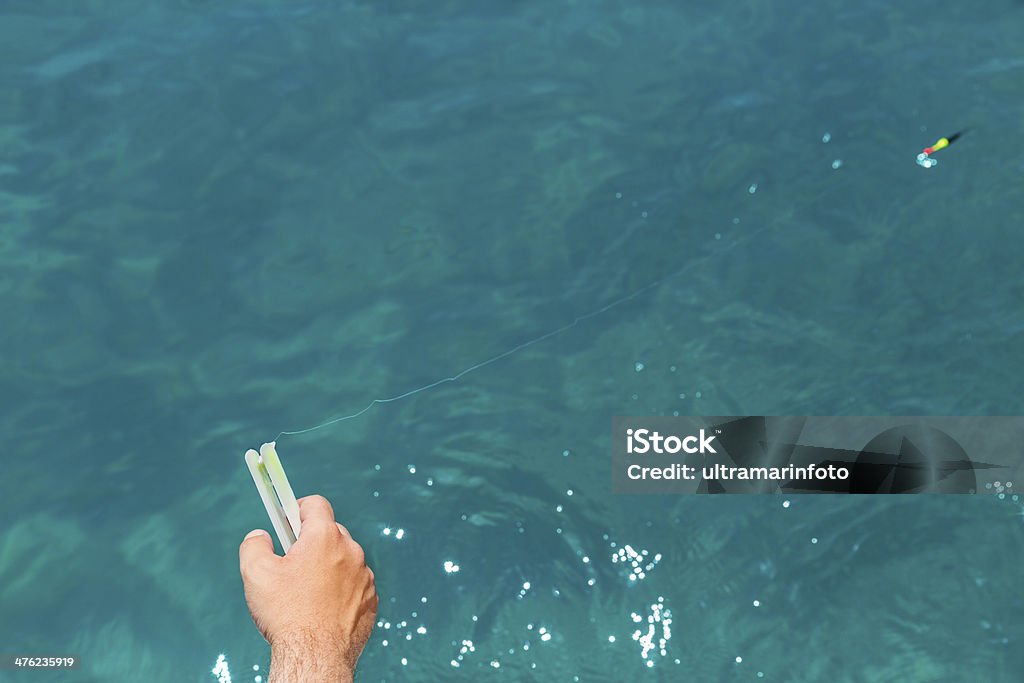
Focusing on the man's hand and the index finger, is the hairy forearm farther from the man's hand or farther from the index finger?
the index finger

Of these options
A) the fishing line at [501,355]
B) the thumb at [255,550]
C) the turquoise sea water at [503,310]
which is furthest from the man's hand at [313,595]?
the fishing line at [501,355]

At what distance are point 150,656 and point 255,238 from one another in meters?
2.64

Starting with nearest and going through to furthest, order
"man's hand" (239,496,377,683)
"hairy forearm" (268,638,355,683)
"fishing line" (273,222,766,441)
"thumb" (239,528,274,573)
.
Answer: "hairy forearm" (268,638,355,683)
"man's hand" (239,496,377,683)
"thumb" (239,528,274,573)
"fishing line" (273,222,766,441)

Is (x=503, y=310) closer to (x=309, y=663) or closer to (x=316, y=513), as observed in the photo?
(x=316, y=513)

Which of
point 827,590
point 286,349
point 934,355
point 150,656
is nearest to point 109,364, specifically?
point 286,349

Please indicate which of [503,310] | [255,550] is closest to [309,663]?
[255,550]

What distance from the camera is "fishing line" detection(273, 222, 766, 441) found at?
6.09m

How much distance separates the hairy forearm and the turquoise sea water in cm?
263

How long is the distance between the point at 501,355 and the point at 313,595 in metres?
3.18

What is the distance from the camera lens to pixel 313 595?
10.6 ft

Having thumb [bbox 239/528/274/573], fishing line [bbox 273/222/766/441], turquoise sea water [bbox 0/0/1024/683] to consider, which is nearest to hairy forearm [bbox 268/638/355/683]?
thumb [bbox 239/528/274/573]

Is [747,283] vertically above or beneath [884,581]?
above

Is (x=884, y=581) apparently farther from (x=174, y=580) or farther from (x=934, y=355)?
(x=174, y=580)

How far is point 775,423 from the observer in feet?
19.8
